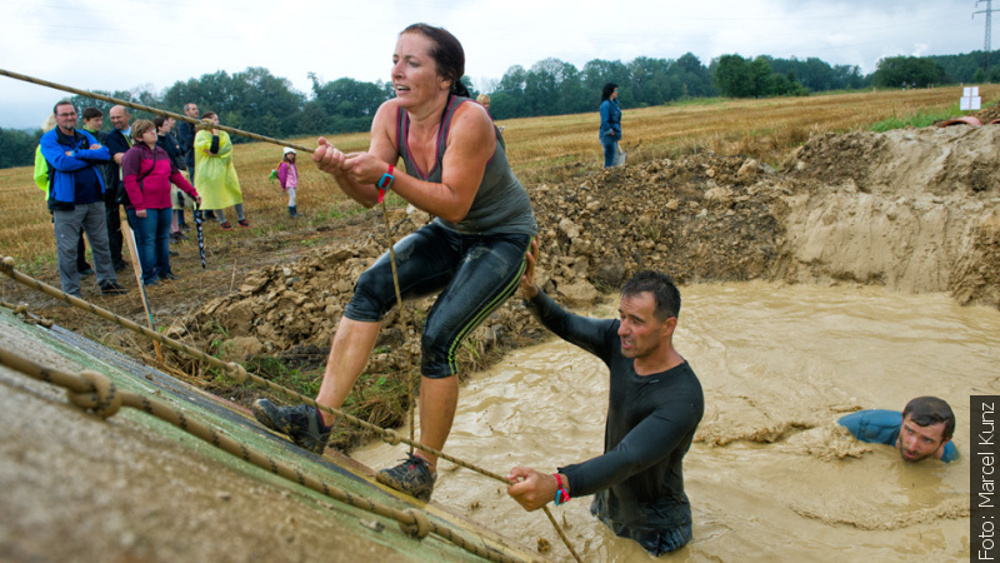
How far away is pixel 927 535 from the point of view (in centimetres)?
355

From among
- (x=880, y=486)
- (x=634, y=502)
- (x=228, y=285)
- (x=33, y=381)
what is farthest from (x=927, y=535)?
(x=228, y=285)

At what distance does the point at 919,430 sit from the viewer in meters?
4.00

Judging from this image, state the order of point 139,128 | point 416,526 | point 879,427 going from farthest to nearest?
point 139,128, point 879,427, point 416,526

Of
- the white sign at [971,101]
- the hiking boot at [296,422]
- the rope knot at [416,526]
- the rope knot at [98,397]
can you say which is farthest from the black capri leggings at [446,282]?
the white sign at [971,101]

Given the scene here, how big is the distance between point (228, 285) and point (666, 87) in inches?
4234

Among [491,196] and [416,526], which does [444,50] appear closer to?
[491,196]

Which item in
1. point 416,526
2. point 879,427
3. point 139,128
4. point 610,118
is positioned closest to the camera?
point 416,526

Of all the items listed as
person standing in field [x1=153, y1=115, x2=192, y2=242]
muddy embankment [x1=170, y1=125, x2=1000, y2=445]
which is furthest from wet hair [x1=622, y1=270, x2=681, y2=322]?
person standing in field [x1=153, y1=115, x2=192, y2=242]

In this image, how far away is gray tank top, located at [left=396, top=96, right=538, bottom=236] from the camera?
2.96 meters

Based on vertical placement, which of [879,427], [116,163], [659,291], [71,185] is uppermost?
[116,163]

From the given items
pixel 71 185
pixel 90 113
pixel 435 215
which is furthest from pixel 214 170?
pixel 435 215

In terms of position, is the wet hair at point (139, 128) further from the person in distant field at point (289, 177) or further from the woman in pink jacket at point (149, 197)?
the person in distant field at point (289, 177)

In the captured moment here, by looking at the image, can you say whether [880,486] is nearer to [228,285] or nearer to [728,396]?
[728,396]

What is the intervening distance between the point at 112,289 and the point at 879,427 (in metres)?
8.05
